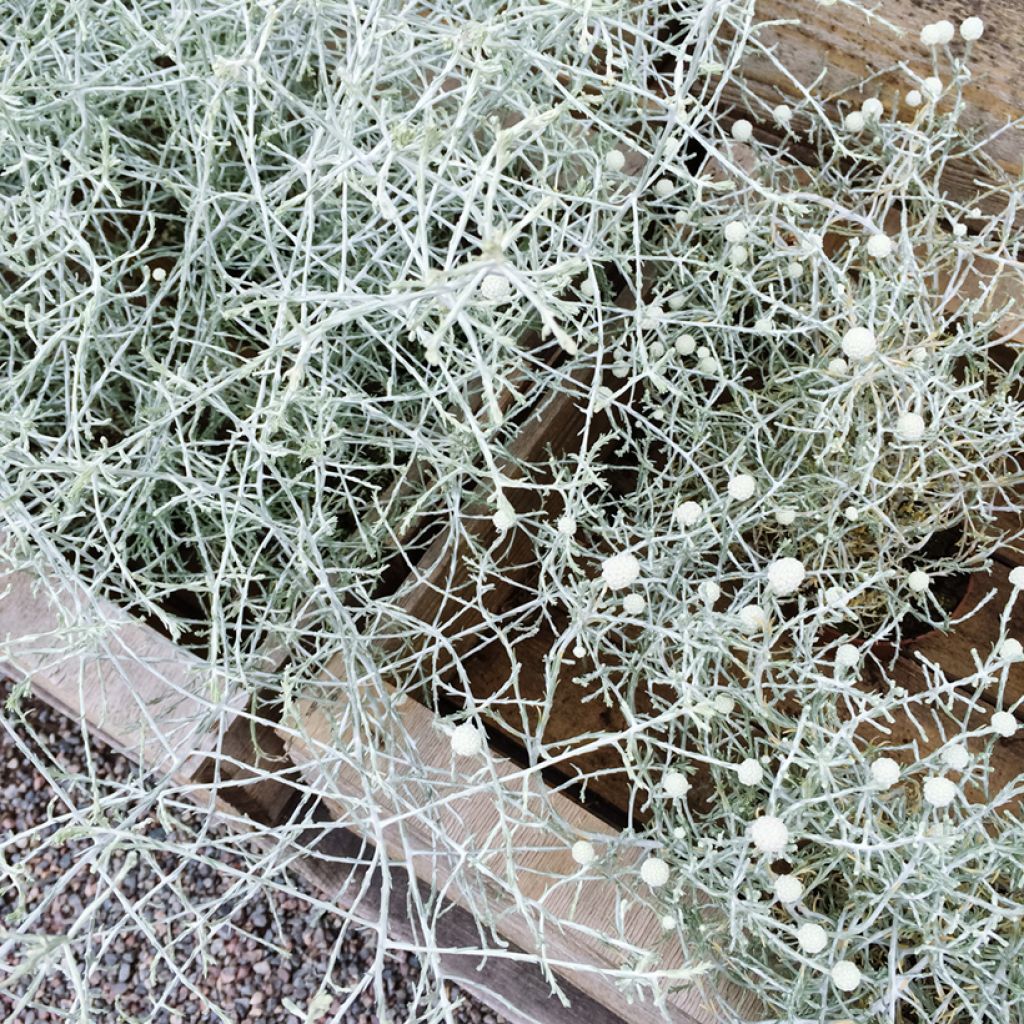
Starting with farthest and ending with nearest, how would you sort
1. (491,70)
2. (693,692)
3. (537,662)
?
Result: (537,662)
(693,692)
(491,70)

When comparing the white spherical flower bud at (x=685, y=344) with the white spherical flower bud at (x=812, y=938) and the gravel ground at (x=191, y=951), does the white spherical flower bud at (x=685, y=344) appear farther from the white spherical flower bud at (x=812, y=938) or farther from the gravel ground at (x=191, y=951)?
the gravel ground at (x=191, y=951)

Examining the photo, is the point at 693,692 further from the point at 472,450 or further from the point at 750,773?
the point at 472,450

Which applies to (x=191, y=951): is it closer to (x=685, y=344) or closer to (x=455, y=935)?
(x=455, y=935)

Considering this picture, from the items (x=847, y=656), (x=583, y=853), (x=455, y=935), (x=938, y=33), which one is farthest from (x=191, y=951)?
(x=938, y=33)

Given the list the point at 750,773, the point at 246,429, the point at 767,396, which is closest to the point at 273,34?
the point at 246,429

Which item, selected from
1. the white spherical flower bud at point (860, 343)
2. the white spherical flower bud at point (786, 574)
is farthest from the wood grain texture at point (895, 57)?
the white spherical flower bud at point (786, 574)
